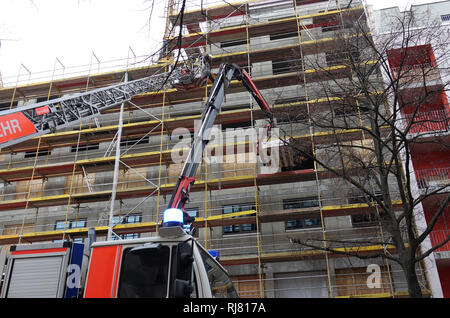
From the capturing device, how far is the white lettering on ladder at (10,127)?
38.2 feet

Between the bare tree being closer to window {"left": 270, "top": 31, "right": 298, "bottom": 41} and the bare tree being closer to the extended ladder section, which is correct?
the extended ladder section

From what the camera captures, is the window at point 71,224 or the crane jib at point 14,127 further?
the window at point 71,224

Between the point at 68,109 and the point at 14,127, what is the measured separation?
104 inches

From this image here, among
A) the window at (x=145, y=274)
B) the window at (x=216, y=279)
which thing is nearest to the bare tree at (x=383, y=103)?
the window at (x=216, y=279)

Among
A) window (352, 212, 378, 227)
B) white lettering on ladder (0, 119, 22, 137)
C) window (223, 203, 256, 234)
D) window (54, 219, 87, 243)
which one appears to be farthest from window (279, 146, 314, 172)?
window (54, 219, 87, 243)

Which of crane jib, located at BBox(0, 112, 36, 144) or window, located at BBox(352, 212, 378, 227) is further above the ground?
crane jib, located at BBox(0, 112, 36, 144)

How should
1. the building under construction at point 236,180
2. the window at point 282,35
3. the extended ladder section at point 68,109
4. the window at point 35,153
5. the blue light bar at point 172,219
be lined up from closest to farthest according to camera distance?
1. the blue light bar at point 172,219
2. the extended ladder section at point 68,109
3. the building under construction at point 236,180
4. the window at point 282,35
5. the window at point 35,153

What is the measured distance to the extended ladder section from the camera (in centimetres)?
1202

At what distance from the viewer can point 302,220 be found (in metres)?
16.1

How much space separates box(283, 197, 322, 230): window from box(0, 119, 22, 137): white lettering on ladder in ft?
35.0

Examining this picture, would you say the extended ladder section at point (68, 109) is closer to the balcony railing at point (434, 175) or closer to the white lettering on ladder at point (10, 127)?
the white lettering on ladder at point (10, 127)

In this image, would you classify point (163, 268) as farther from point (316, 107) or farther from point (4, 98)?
point (4, 98)
